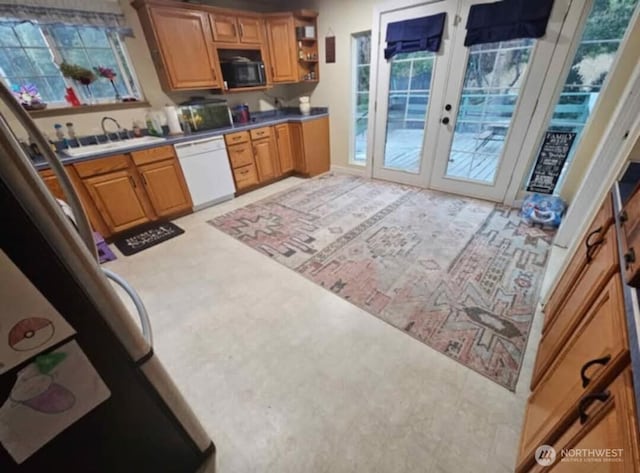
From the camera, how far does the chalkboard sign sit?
2596mm

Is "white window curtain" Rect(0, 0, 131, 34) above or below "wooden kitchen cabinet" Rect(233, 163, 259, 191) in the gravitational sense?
above

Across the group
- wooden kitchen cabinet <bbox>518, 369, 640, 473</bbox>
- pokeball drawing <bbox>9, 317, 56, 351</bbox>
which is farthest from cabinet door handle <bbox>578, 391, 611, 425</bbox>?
pokeball drawing <bbox>9, 317, 56, 351</bbox>

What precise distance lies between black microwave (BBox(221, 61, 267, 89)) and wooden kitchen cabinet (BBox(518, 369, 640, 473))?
13.0 ft

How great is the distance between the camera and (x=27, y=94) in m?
2.41

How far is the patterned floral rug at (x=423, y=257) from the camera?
1.62m

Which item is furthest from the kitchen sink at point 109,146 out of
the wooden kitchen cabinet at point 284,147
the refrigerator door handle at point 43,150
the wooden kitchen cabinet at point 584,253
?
the wooden kitchen cabinet at point 584,253

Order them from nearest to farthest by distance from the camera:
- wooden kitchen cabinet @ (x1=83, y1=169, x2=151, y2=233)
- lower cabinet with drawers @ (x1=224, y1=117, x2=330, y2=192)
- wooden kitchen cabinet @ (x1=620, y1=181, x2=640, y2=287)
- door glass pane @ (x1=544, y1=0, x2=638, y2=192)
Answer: wooden kitchen cabinet @ (x1=620, y1=181, x2=640, y2=287), door glass pane @ (x1=544, y1=0, x2=638, y2=192), wooden kitchen cabinet @ (x1=83, y1=169, x2=151, y2=233), lower cabinet with drawers @ (x1=224, y1=117, x2=330, y2=192)

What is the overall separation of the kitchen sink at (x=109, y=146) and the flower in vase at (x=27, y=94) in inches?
17.8

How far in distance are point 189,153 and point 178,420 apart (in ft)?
9.14

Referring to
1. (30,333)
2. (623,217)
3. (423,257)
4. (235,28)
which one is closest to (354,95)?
(235,28)

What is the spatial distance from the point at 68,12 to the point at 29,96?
833 mm

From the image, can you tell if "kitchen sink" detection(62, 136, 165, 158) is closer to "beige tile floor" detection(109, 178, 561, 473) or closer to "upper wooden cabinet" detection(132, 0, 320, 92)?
"upper wooden cabinet" detection(132, 0, 320, 92)

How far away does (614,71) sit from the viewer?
2.14 meters

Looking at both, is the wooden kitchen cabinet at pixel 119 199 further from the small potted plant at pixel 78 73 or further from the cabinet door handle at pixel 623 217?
the cabinet door handle at pixel 623 217
